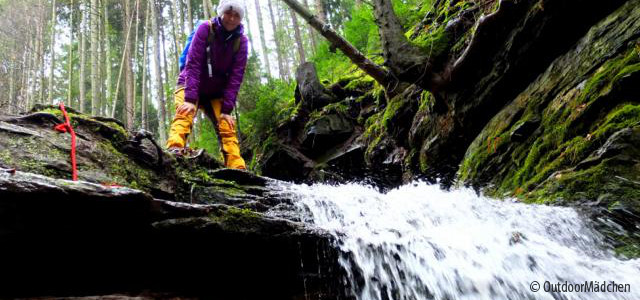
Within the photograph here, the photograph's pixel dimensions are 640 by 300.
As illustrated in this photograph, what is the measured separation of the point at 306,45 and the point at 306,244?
2734cm

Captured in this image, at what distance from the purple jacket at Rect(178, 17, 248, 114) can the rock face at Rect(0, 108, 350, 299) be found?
1.92m

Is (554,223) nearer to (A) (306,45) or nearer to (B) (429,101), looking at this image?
(B) (429,101)

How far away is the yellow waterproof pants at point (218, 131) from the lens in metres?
4.57

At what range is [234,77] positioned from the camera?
525 centimetres

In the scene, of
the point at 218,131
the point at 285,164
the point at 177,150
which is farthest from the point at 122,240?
the point at 285,164

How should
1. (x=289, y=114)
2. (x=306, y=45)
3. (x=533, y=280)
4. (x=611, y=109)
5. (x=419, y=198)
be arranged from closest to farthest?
(x=533, y=280) → (x=611, y=109) → (x=419, y=198) → (x=289, y=114) → (x=306, y=45)

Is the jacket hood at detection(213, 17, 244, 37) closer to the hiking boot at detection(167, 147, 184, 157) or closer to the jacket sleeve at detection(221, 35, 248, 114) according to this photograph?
the jacket sleeve at detection(221, 35, 248, 114)

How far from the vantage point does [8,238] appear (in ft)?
5.11

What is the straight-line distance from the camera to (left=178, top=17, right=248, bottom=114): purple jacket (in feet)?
15.6

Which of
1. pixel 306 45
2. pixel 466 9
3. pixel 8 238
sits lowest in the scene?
pixel 8 238

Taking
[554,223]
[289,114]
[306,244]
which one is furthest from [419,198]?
[289,114]

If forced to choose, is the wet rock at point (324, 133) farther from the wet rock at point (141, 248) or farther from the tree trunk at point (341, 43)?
the wet rock at point (141, 248)

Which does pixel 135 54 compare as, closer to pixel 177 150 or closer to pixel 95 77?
pixel 95 77

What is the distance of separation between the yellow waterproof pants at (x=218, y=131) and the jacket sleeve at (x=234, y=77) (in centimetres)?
20
